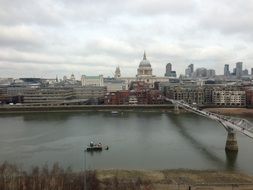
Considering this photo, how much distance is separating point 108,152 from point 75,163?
8.30 ft

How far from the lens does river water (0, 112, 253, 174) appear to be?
14.6 m

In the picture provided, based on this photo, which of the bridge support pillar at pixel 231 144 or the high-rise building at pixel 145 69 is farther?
the high-rise building at pixel 145 69

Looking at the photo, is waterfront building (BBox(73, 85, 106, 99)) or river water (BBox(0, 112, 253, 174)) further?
waterfront building (BBox(73, 85, 106, 99))

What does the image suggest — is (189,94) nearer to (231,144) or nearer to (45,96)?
(45,96)

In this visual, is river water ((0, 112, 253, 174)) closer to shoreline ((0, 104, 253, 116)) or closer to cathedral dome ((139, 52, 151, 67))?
shoreline ((0, 104, 253, 116))

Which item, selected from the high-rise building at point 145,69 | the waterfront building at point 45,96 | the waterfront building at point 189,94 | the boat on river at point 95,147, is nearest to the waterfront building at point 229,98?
the waterfront building at point 189,94

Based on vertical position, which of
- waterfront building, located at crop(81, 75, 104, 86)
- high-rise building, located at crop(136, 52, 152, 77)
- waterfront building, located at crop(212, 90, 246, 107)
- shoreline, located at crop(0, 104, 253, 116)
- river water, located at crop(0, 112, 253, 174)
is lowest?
river water, located at crop(0, 112, 253, 174)

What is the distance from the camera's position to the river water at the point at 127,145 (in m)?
14.6

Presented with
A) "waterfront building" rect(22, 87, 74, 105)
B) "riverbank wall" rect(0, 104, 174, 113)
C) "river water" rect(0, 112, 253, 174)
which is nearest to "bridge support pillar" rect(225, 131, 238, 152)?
"river water" rect(0, 112, 253, 174)

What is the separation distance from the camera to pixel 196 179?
12164mm

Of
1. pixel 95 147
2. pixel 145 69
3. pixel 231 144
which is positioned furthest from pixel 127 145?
pixel 145 69

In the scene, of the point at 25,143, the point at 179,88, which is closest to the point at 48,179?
the point at 25,143

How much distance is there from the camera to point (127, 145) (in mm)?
17984

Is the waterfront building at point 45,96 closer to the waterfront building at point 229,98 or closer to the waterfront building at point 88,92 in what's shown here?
the waterfront building at point 88,92
